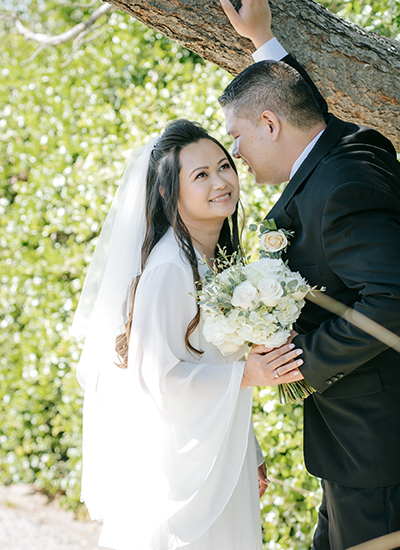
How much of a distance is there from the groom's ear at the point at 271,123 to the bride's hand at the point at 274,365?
84 cm

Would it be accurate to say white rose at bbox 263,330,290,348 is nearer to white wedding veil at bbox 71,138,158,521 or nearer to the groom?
the groom

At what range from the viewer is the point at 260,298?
188cm

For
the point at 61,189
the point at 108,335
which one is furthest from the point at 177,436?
the point at 61,189

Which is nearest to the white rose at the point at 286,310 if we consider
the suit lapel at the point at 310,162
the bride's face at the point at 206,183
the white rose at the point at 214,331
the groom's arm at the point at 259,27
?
the white rose at the point at 214,331

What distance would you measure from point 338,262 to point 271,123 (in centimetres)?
66

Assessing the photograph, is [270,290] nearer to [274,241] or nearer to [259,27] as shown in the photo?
[274,241]

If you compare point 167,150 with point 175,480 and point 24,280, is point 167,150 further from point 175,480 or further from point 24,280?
point 24,280

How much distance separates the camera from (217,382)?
7.25ft

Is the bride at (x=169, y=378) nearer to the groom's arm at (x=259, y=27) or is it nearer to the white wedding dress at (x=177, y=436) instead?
the white wedding dress at (x=177, y=436)

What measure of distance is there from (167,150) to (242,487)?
62.4 inches

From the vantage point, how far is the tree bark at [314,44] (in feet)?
7.99

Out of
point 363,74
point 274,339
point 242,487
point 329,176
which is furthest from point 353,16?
point 242,487

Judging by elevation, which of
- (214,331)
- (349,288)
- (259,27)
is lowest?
(214,331)

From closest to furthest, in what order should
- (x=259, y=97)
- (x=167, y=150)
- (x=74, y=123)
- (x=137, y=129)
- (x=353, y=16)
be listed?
(x=259, y=97), (x=167, y=150), (x=353, y=16), (x=137, y=129), (x=74, y=123)
